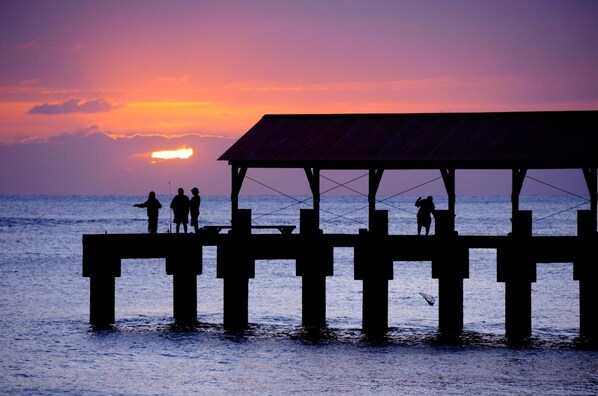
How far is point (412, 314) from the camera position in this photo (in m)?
29.9

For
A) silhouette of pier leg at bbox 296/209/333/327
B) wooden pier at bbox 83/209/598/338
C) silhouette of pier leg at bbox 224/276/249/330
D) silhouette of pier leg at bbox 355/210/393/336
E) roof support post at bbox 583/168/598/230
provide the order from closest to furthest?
wooden pier at bbox 83/209/598/338 → silhouette of pier leg at bbox 355/210/393/336 → silhouette of pier leg at bbox 296/209/333/327 → roof support post at bbox 583/168/598/230 → silhouette of pier leg at bbox 224/276/249/330

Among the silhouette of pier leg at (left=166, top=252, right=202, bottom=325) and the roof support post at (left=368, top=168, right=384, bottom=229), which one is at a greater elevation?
the roof support post at (left=368, top=168, right=384, bottom=229)

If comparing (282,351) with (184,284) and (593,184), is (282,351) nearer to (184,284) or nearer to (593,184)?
(184,284)

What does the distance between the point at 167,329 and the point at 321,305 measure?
4.15 m

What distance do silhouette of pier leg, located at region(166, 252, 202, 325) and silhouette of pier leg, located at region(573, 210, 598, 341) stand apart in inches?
336

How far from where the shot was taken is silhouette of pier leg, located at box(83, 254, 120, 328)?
79.4ft

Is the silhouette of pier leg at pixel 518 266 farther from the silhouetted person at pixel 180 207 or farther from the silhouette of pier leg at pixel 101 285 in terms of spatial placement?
the silhouette of pier leg at pixel 101 285

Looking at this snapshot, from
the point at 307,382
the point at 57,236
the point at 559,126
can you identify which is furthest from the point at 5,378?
the point at 57,236

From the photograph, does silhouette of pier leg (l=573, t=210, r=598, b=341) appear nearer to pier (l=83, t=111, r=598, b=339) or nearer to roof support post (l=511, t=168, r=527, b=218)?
pier (l=83, t=111, r=598, b=339)

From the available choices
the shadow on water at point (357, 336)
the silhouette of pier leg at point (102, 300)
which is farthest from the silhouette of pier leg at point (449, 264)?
the silhouette of pier leg at point (102, 300)

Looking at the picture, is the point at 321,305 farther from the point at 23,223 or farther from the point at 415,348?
the point at 23,223

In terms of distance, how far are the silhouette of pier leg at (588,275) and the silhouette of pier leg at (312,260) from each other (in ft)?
18.1

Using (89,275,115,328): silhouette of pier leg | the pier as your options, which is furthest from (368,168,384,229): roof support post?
(89,275,115,328): silhouette of pier leg

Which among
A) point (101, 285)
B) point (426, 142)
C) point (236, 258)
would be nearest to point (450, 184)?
point (426, 142)
